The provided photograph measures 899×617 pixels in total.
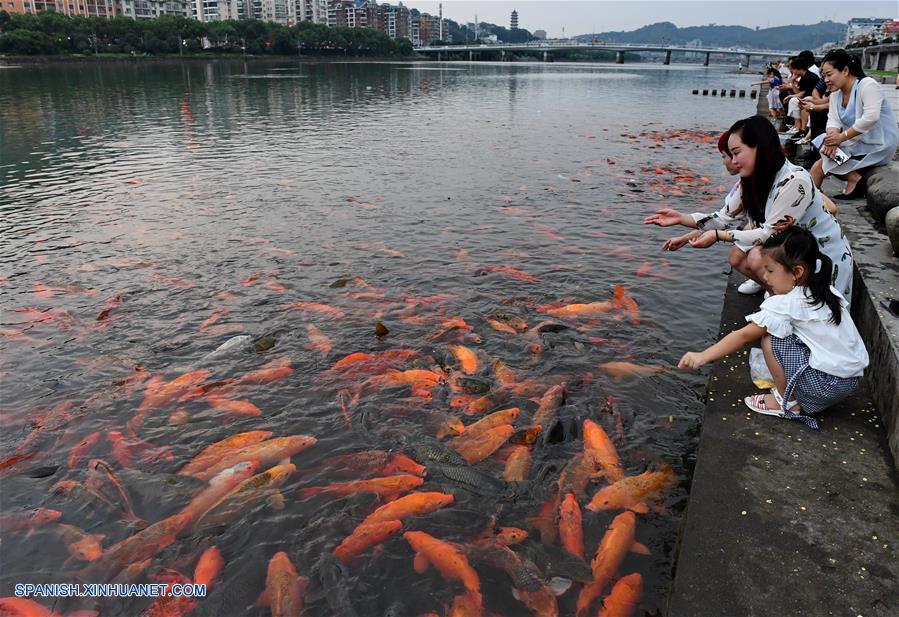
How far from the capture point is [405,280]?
31.0 feet

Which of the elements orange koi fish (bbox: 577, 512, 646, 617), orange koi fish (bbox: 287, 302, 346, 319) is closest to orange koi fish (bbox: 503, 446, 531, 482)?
orange koi fish (bbox: 577, 512, 646, 617)

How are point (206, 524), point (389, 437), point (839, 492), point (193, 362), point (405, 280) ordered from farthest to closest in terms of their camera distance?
point (405, 280) → point (193, 362) → point (389, 437) → point (206, 524) → point (839, 492)

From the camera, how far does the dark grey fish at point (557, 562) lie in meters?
4.25

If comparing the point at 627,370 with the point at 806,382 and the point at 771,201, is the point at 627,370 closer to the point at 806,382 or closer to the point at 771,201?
the point at 771,201

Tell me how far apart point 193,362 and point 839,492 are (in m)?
6.41

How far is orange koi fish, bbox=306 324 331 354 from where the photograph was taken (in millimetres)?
7357

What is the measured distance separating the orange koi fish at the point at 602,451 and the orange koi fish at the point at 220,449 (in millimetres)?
3042

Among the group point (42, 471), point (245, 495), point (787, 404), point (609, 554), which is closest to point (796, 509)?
point (787, 404)

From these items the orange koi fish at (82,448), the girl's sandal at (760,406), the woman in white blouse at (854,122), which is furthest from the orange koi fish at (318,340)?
the woman in white blouse at (854,122)

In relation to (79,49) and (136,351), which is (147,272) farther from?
(79,49)

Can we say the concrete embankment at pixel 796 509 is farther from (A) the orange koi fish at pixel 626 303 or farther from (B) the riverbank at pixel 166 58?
(B) the riverbank at pixel 166 58

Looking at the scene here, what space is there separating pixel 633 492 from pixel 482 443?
1.40m

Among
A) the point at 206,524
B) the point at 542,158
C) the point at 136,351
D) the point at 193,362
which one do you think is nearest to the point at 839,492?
the point at 206,524

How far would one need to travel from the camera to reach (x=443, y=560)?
441 cm
